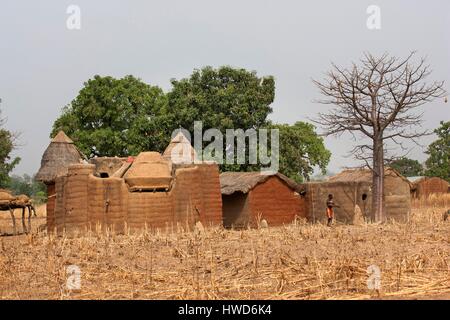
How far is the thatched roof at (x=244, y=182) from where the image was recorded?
21.5 meters

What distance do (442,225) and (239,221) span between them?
28.3 ft

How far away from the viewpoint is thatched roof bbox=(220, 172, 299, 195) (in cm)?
2153

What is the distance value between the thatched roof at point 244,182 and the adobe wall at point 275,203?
0.58 ft

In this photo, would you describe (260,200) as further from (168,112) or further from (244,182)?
(168,112)

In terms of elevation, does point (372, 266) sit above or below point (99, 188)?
below

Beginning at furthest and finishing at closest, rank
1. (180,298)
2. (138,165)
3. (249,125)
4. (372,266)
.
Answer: (249,125) → (138,165) → (372,266) → (180,298)

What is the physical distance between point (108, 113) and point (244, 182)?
18.3 m

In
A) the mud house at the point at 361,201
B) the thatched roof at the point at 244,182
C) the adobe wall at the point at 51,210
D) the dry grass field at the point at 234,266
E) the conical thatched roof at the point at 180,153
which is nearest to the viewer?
the dry grass field at the point at 234,266

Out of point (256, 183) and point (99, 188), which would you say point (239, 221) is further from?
point (99, 188)

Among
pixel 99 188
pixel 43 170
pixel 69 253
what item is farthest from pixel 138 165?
pixel 43 170

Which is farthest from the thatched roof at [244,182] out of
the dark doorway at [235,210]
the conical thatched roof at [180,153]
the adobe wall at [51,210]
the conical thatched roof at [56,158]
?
the adobe wall at [51,210]

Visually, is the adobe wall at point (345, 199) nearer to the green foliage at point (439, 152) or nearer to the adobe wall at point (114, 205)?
the adobe wall at point (114, 205)

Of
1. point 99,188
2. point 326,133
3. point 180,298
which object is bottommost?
point 180,298

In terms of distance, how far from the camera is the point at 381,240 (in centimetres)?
1124
